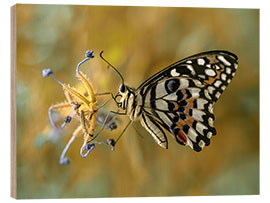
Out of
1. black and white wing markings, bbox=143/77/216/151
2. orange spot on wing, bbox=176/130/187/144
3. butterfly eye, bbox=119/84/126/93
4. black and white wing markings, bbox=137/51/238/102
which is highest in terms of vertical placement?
black and white wing markings, bbox=137/51/238/102

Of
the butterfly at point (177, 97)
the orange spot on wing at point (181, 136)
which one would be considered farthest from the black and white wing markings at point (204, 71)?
the orange spot on wing at point (181, 136)

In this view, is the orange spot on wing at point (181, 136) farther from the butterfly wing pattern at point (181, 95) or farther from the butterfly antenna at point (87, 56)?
the butterfly antenna at point (87, 56)

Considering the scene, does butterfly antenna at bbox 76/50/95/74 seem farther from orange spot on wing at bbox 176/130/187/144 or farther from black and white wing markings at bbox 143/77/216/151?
orange spot on wing at bbox 176/130/187/144

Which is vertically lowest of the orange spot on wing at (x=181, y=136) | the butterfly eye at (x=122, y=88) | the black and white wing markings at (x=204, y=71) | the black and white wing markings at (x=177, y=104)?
the orange spot on wing at (x=181, y=136)

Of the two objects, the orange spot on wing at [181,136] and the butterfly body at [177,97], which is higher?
the butterfly body at [177,97]

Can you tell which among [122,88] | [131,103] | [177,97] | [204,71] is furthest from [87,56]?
[204,71]

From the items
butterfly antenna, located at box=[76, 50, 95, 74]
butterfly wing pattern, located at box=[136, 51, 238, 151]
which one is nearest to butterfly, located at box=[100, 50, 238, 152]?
butterfly wing pattern, located at box=[136, 51, 238, 151]

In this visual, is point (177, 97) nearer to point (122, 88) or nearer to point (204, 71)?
point (204, 71)
